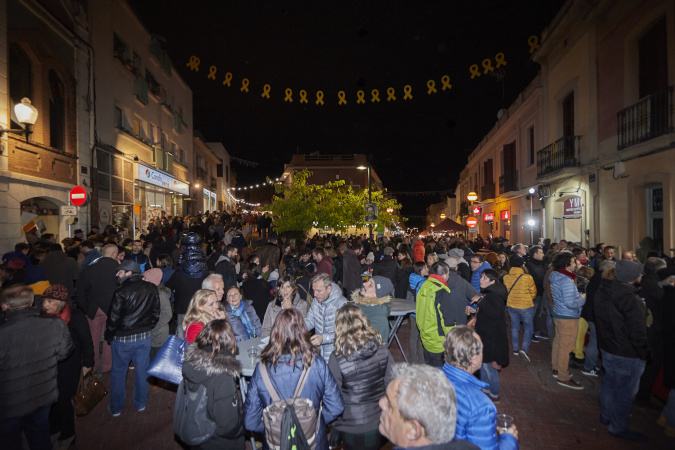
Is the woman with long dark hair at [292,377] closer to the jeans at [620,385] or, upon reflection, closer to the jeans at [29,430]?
the jeans at [29,430]

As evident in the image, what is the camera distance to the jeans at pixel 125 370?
196 inches

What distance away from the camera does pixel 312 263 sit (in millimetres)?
9320

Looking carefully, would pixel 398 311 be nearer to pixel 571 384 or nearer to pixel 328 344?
pixel 328 344

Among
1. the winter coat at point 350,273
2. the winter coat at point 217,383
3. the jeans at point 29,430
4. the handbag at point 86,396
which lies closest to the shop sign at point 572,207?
the winter coat at point 350,273

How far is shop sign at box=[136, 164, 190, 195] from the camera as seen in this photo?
58.7ft

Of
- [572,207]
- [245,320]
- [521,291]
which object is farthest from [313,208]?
[245,320]

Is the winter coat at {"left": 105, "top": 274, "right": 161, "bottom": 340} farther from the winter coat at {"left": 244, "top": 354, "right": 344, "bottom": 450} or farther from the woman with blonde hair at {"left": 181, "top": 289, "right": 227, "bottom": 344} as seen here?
the winter coat at {"left": 244, "top": 354, "right": 344, "bottom": 450}

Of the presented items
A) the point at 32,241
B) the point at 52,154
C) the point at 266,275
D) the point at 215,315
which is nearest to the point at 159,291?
the point at 215,315

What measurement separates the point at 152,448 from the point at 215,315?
1.74 meters

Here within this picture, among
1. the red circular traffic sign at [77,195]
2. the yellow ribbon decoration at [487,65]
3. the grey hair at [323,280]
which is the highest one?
the yellow ribbon decoration at [487,65]

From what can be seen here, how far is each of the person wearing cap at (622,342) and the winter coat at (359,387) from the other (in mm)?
2975

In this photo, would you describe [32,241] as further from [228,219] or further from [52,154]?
[228,219]

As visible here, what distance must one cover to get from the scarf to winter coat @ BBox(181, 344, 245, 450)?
2.07 m

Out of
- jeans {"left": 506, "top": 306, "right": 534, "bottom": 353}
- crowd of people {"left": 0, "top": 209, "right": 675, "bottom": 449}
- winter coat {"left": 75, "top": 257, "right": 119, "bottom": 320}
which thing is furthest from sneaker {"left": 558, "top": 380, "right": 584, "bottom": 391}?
winter coat {"left": 75, "top": 257, "right": 119, "bottom": 320}
